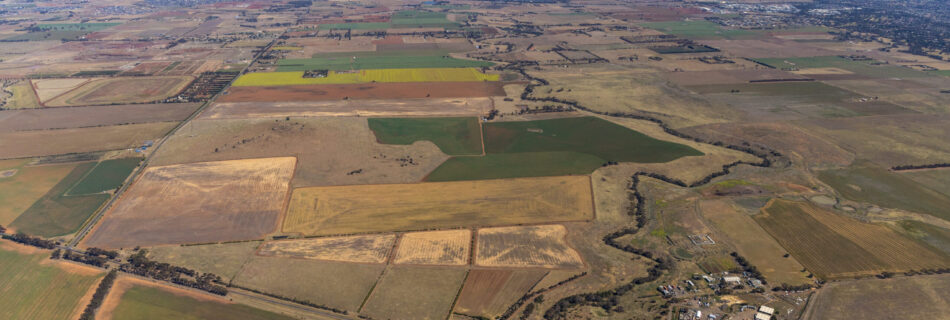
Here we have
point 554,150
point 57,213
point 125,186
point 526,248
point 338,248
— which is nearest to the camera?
point 338,248

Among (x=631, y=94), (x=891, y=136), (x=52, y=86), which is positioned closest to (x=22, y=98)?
(x=52, y=86)

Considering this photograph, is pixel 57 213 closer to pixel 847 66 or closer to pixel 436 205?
pixel 436 205

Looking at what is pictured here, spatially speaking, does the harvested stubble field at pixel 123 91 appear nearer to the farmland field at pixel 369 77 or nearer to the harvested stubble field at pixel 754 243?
the farmland field at pixel 369 77

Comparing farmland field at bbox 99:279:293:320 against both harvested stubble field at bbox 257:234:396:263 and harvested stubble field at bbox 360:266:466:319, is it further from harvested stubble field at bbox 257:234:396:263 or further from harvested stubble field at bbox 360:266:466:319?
harvested stubble field at bbox 360:266:466:319

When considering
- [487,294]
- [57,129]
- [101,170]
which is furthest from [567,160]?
[57,129]

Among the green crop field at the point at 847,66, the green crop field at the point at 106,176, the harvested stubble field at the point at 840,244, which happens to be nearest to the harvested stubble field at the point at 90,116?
the green crop field at the point at 106,176

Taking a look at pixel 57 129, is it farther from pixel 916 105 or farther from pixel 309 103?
pixel 916 105
